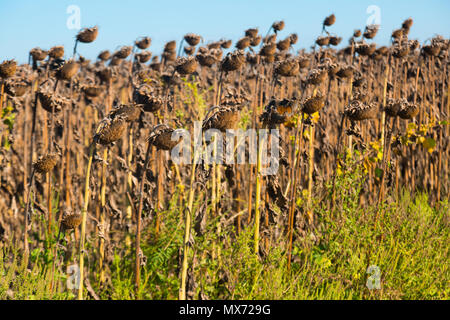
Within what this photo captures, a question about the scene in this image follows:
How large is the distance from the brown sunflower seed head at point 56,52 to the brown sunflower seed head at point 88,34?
1.46ft

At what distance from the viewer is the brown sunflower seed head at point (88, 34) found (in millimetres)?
4048

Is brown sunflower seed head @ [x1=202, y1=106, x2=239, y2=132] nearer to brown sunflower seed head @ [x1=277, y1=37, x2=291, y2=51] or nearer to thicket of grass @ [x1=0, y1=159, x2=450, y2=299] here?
thicket of grass @ [x1=0, y1=159, x2=450, y2=299]

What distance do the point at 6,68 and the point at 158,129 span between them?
180 cm

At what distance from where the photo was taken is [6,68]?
3781mm

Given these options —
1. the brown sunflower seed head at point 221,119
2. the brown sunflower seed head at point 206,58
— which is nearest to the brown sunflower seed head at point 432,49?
the brown sunflower seed head at point 206,58

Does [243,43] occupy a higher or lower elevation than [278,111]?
higher

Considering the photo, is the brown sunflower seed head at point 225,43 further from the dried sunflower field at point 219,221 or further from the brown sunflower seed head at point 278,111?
the brown sunflower seed head at point 278,111

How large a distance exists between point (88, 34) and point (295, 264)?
2613 millimetres

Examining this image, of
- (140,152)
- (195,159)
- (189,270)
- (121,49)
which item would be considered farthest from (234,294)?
(121,49)

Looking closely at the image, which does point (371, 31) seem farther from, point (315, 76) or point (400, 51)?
point (315, 76)

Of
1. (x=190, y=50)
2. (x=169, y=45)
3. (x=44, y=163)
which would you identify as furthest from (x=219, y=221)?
(x=169, y=45)

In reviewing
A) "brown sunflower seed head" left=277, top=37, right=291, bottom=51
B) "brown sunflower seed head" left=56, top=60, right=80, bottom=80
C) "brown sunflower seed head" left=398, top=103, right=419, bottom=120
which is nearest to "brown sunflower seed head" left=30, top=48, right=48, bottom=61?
"brown sunflower seed head" left=56, top=60, right=80, bottom=80

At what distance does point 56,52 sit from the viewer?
14.5 feet
